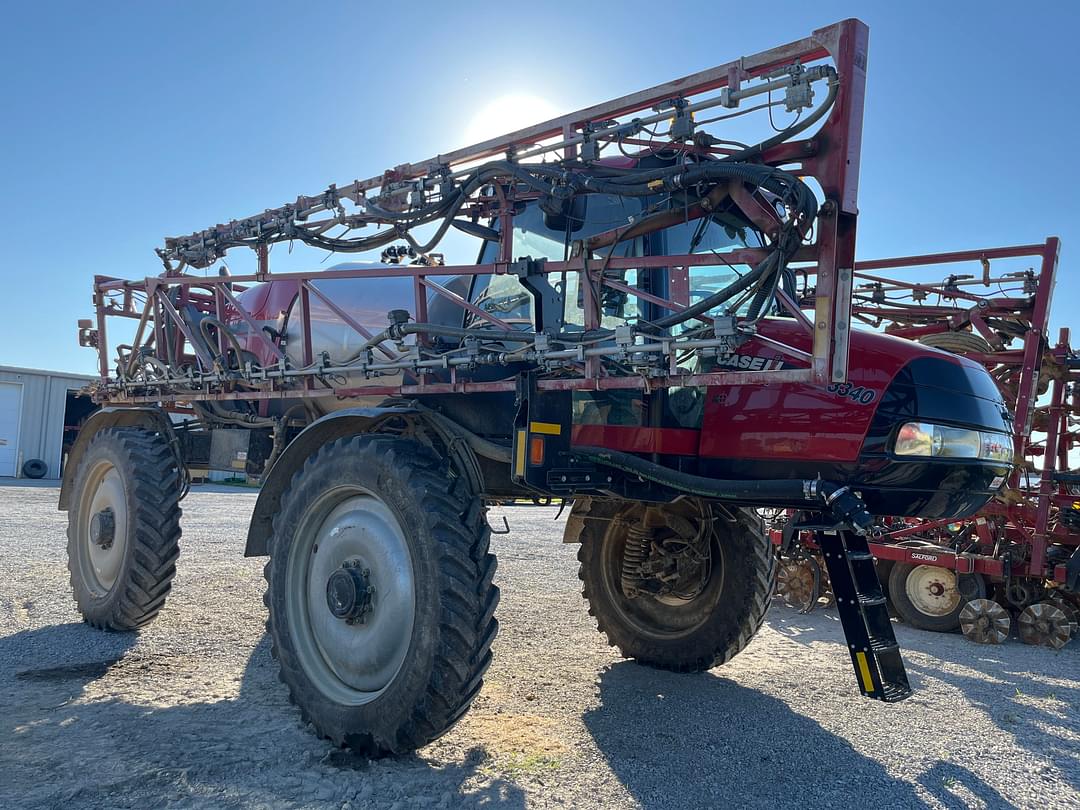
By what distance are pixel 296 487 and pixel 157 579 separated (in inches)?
99.7

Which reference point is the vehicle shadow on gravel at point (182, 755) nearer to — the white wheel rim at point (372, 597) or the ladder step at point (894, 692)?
the white wheel rim at point (372, 597)

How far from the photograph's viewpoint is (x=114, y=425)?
747 cm

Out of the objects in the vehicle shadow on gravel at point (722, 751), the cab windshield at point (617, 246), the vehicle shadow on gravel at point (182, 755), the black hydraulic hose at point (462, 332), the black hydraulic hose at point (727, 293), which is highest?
the cab windshield at point (617, 246)

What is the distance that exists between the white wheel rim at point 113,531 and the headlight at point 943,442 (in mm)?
5610

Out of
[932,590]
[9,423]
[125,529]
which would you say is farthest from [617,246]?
[9,423]

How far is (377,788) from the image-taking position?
3.77m

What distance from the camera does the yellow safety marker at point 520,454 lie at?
4.12 m

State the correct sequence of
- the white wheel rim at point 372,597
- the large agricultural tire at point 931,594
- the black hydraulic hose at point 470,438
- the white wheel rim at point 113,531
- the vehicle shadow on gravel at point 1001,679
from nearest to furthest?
Result: the white wheel rim at point 372,597 < the black hydraulic hose at point 470,438 < the vehicle shadow on gravel at point 1001,679 < the white wheel rim at point 113,531 < the large agricultural tire at point 931,594

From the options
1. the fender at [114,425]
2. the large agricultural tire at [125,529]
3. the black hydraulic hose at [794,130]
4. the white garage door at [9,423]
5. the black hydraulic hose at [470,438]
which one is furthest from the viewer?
the white garage door at [9,423]

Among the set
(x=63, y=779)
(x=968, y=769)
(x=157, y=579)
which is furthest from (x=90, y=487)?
(x=968, y=769)

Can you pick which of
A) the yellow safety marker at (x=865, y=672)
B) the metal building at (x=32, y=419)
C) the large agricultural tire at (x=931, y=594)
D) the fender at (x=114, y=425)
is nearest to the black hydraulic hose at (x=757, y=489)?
the yellow safety marker at (x=865, y=672)

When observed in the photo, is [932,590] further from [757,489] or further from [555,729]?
[757,489]

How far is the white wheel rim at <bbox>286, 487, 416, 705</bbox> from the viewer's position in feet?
14.2

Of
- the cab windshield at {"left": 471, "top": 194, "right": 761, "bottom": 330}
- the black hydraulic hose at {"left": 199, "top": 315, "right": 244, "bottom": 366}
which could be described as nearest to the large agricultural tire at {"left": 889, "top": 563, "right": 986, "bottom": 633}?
the cab windshield at {"left": 471, "top": 194, "right": 761, "bottom": 330}
